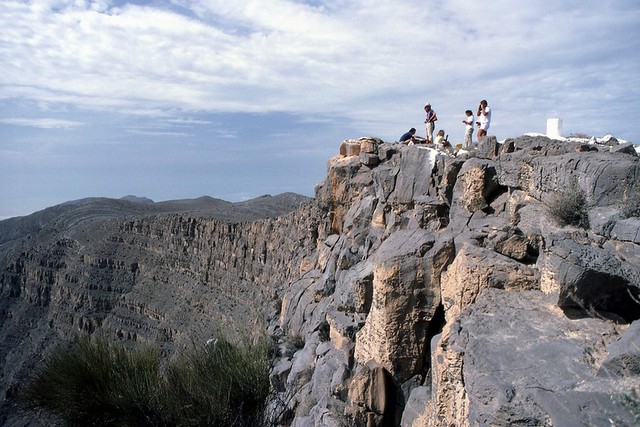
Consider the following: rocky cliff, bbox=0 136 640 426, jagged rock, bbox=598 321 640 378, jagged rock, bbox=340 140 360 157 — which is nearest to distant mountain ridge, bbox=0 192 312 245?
jagged rock, bbox=340 140 360 157

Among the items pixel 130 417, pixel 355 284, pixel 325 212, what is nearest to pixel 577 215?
pixel 355 284

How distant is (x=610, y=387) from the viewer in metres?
5.12

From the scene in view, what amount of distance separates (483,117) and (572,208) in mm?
7146

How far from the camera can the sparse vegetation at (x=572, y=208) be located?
7914mm

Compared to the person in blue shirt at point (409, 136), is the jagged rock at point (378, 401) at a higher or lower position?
lower

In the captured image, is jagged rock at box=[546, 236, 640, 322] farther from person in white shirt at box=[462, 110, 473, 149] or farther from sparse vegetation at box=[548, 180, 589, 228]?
person in white shirt at box=[462, 110, 473, 149]

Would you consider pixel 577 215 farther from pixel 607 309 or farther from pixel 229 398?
pixel 229 398

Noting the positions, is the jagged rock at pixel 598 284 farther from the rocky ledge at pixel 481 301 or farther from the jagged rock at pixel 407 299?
the jagged rock at pixel 407 299

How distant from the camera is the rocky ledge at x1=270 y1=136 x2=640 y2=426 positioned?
5773 mm

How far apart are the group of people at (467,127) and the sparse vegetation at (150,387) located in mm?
7691

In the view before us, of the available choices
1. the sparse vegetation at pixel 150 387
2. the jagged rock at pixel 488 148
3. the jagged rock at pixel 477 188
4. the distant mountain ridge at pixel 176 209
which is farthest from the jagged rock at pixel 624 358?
the distant mountain ridge at pixel 176 209

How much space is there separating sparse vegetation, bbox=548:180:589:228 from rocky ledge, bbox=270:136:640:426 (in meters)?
0.07

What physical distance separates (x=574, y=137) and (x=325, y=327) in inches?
305

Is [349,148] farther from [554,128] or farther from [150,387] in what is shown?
[150,387]
